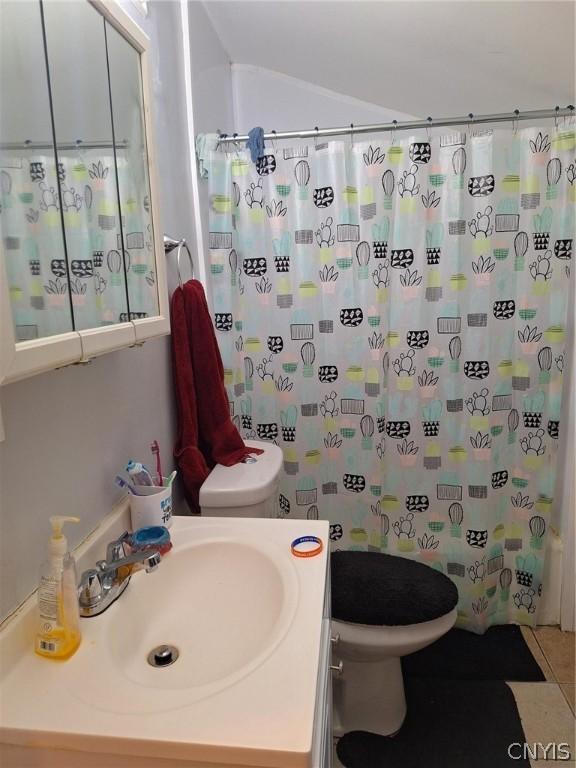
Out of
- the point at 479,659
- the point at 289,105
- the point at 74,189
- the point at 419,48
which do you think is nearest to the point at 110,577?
the point at 74,189

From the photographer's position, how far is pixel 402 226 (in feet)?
5.79

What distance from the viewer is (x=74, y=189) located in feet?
2.67

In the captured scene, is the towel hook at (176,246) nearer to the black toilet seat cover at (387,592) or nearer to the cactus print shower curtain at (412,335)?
the cactus print shower curtain at (412,335)

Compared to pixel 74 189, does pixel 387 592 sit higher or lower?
lower

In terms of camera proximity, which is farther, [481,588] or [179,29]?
[481,588]

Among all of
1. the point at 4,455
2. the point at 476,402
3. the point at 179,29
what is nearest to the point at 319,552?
the point at 4,455

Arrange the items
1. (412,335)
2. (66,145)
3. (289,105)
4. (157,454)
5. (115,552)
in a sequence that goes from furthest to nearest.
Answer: (289,105) → (412,335) → (157,454) → (115,552) → (66,145)

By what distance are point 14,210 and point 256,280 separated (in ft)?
4.06

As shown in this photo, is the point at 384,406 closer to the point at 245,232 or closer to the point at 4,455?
the point at 245,232

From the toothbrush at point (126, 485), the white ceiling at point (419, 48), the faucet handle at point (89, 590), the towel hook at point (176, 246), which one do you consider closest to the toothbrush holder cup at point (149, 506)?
the toothbrush at point (126, 485)

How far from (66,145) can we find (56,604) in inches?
29.0

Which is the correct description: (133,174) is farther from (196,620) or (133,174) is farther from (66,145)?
(196,620)

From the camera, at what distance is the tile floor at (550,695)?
59.1 inches

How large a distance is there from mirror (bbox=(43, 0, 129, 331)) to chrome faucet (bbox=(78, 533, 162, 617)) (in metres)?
0.42
